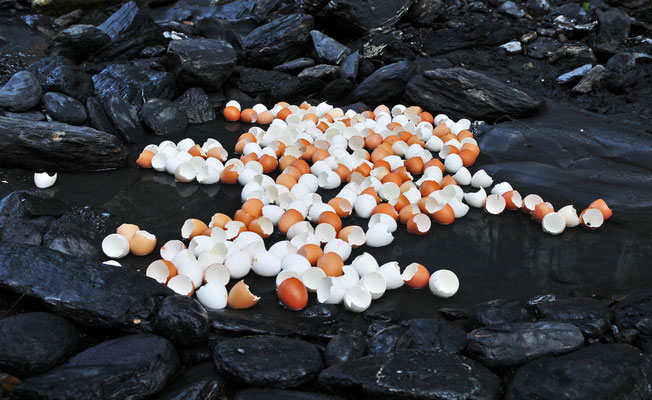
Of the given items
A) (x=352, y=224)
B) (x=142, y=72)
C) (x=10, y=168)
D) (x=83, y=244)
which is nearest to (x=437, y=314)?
(x=352, y=224)

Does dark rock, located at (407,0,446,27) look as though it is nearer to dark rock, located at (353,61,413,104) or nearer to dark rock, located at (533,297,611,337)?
dark rock, located at (353,61,413,104)

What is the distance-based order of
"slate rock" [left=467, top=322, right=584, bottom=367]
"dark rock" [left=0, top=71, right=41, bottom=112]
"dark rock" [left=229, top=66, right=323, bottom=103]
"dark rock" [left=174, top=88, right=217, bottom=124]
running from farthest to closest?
"dark rock" [left=229, top=66, right=323, bottom=103], "dark rock" [left=174, top=88, right=217, bottom=124], "dark rock" [left=0, top=71, right=41, bottom=112], "slate rock" [left=467, top=322, right=584, bottom=367]

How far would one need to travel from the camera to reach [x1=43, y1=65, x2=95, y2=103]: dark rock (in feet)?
14.8

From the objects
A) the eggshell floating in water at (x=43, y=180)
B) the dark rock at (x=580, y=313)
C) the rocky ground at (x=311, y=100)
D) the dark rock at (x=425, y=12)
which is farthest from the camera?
the dark rock at (x=425, y=12)

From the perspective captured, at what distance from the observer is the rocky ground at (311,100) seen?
2.21m

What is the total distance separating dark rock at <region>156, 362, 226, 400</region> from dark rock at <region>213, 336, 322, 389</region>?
0.05 metres

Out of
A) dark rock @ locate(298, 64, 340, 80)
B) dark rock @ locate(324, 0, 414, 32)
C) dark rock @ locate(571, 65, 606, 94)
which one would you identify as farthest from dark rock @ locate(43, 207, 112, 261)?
dark rock @ locate(571, 65, 606, 94)

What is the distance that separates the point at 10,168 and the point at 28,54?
97.0 inches

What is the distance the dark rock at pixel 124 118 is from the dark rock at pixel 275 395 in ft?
9.53

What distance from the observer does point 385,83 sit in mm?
5344

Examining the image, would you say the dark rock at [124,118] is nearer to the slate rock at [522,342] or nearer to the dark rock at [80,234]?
the dark rock at [80,234]

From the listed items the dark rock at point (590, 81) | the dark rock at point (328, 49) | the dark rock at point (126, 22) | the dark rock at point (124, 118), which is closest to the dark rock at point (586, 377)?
the dark rock at point (590, 81)

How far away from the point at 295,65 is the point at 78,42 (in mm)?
2043

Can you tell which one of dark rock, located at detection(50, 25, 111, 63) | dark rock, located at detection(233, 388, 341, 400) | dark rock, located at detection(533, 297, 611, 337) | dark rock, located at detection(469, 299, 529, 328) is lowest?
dark rock, located at detection(50, 25, 111, 63)
